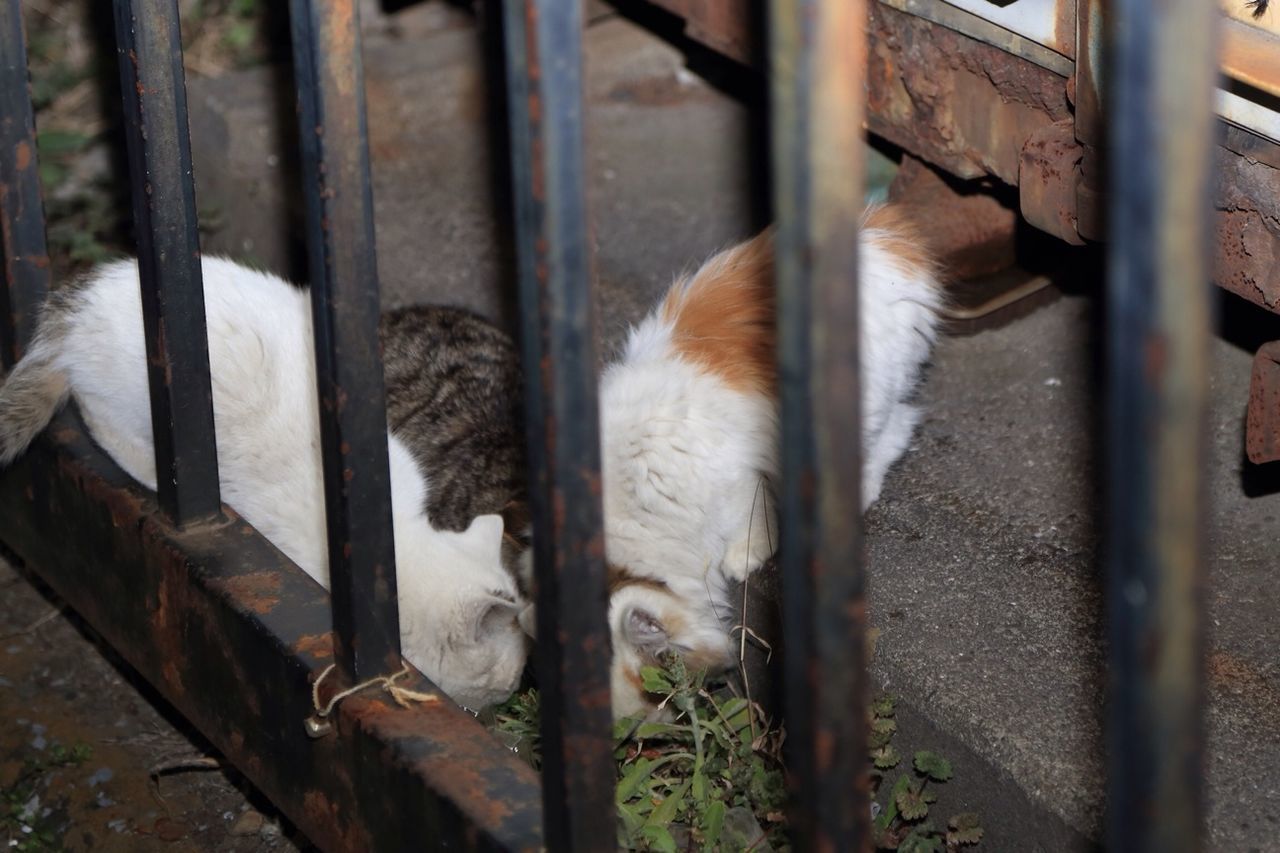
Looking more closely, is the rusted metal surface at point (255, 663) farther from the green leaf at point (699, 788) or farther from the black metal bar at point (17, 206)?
the green leaf at point (699, 788)

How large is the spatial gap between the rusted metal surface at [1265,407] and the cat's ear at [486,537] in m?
1.42

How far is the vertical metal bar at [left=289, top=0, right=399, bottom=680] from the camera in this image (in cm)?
159

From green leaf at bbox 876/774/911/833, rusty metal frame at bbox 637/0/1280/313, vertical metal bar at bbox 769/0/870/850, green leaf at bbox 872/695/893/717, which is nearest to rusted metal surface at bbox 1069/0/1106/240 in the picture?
rusty metal frame at bbox 637/0/1280/313

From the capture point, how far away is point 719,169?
167 inches

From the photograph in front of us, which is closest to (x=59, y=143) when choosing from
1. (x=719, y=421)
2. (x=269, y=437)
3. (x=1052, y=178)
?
(x=269, y=437)

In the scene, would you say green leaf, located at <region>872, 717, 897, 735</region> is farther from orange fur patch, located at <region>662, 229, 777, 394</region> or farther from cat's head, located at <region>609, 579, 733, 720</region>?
orange fur patch, located at <region>662, 229, 777, 394</region>

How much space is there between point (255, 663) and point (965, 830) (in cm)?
115

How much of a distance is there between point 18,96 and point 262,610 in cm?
115

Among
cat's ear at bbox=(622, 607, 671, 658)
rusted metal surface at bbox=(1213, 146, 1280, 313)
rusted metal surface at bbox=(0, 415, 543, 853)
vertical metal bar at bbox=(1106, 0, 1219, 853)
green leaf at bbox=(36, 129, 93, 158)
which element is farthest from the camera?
green leaf at bbox=(36, 129, 93, 158)

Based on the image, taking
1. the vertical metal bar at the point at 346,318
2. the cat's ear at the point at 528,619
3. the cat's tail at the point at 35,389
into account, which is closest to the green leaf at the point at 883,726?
the cat's ear at the point at 528,619

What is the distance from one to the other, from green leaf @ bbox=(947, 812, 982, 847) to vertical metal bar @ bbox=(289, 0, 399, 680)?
98 centimetres

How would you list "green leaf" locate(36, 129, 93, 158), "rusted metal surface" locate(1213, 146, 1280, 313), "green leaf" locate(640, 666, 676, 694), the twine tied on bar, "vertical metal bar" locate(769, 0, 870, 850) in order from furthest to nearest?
"green leaf" locate(36, 129, 93, 158) → "green leaf" locate(640, 666, 676, 694) → "rusted metal surface" locate(1213, 146, 1280, 313) → the twine tied on bar → "vertical metal bar" locate(769, 0, 870, 850)

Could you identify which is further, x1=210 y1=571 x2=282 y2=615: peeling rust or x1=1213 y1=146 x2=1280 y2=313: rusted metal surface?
x1=1213 y1=146 x2=1280 y2=313: rusted metal surface

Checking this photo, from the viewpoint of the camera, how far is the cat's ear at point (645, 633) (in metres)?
2.59
